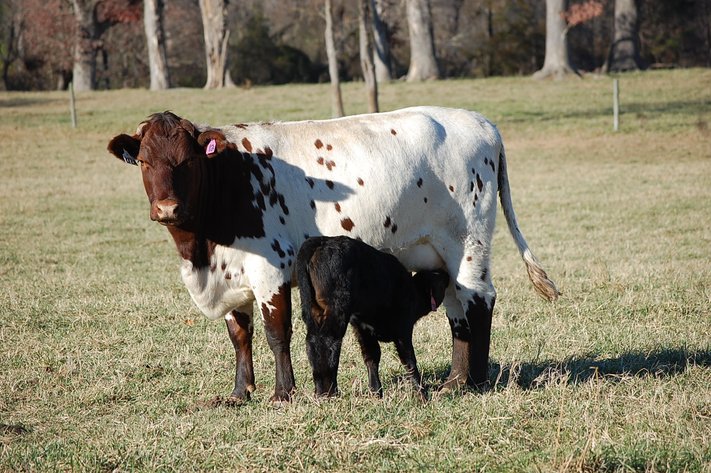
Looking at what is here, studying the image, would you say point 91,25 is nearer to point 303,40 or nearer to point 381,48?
point 303,40

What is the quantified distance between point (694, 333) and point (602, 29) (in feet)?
160

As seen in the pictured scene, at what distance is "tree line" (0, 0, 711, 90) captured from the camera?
46.9m

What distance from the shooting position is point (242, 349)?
704 centimetres

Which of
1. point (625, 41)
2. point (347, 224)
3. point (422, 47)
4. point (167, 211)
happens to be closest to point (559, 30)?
point (625, 41)

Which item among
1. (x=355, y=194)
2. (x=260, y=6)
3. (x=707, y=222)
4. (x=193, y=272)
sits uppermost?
(x=260, y=6)

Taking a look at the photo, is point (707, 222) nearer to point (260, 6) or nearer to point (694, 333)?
point (694, 333)

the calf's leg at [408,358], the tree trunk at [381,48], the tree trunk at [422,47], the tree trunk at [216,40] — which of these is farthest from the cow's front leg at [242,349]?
the tree trunk at [381,48]

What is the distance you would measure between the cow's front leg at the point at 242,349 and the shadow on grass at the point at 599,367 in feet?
4.54

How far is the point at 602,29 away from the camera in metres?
54.4

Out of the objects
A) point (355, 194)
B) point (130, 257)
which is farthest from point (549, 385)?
point (130, 257)

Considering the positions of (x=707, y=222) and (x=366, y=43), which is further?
(x=366, y=43)

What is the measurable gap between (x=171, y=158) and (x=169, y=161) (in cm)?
2

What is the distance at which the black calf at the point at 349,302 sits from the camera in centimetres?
619

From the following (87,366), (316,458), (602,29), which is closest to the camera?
(316,458)
